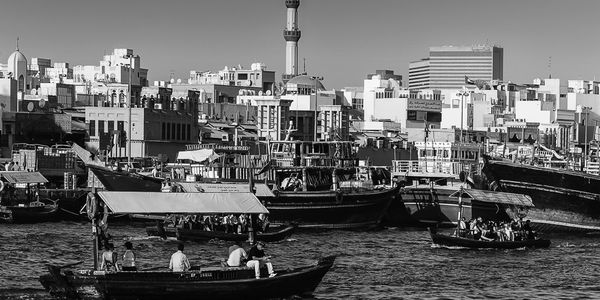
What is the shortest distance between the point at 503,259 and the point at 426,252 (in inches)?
175

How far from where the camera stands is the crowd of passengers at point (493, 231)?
6925cm

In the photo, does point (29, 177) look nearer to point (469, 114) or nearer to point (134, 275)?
point (134, 275)

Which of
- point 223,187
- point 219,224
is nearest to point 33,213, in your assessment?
point 223,187

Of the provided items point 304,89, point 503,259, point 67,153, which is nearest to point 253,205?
point 503,259

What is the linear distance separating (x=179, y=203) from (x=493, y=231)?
80.0 feet

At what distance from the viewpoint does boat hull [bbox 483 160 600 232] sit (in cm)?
8206

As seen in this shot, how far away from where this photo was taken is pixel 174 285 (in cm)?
4531

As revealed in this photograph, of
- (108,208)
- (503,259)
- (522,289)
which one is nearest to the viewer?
(108,208)

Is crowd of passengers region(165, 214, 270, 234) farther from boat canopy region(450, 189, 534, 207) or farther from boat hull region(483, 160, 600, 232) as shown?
boat hull region(483, 160, 600, 232)

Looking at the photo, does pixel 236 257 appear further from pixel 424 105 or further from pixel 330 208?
pixel 424 105

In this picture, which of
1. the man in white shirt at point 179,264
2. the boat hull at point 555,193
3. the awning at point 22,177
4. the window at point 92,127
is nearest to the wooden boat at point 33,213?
the awning at point 22,177

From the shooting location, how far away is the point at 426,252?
6769cm

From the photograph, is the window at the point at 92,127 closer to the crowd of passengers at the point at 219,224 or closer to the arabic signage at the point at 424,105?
the crowd of passengers at the point at 219,224

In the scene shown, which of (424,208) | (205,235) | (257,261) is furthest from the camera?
(424,208)
